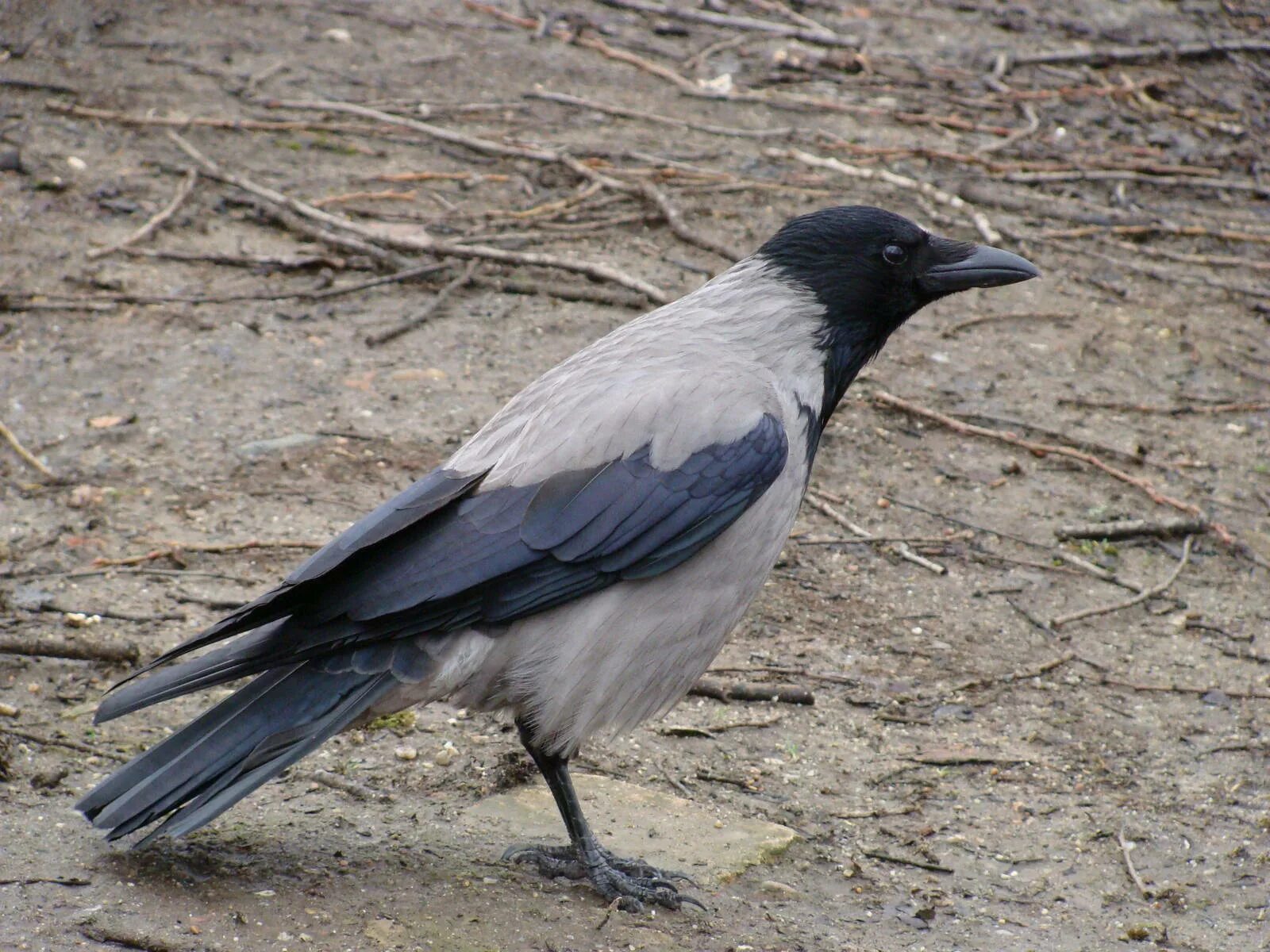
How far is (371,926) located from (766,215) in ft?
18.6

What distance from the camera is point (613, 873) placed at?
3930 mm

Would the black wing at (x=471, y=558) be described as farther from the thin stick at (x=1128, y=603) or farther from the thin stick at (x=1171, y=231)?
the thin stick at (x=1171, y=231)

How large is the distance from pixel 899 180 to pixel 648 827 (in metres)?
5.52

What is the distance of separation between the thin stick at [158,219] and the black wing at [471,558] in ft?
13.1

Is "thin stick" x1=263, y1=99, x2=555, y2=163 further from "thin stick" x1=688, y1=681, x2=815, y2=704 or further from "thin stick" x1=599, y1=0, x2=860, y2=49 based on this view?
"thin stick" x1=688, y1=681, x2=815, y2=704

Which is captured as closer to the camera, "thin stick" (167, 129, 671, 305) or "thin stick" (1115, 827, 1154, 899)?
"thin stick" (1115, 827, 1154, 899)

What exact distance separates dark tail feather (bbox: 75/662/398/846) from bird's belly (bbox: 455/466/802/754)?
344mm

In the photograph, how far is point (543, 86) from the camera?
1002 cm

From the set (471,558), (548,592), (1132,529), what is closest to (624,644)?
(548,592)

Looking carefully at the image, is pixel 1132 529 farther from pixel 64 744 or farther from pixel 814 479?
pixel 64 744

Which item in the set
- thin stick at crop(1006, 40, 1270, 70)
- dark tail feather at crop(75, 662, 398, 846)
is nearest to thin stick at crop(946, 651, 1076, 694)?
dark tail feather at crop(75, 662, 398, 846)

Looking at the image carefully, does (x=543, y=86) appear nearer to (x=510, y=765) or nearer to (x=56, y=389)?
(x=56, y=389)

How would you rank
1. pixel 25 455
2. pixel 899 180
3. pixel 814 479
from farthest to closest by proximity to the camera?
pixel 899 180
pixel 814 479
pixel 25 455

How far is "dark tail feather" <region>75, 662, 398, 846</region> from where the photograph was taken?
3.54m
